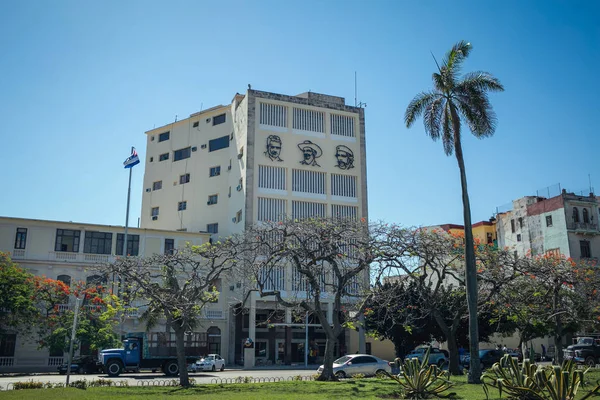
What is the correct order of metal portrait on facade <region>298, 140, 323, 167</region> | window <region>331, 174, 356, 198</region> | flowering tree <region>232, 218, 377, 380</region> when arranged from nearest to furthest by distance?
flowering tree <region>232, 218, 377, 380</region>, metal portrait on facade <region>298, 140, 323, 167</region>, window <region>331, 174, 356, 198</region>

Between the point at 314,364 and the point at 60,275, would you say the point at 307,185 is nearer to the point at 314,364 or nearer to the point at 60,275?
the point at 314,364

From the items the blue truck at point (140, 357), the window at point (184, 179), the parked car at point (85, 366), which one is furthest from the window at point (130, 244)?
the blue truck at point (140, 357)

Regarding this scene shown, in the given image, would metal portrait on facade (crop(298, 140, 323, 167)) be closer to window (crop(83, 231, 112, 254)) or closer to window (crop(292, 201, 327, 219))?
window (crop(292, 201, 327, 219))

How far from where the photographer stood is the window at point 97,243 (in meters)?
49.4

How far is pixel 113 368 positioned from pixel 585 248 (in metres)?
47.2

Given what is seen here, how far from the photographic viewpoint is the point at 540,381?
49.0 feet

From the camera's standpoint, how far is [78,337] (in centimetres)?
3797

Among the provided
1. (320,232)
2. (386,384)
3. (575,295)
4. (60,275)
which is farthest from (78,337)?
(575,295)

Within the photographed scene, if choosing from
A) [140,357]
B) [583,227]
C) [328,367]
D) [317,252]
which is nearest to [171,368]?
[140,357]

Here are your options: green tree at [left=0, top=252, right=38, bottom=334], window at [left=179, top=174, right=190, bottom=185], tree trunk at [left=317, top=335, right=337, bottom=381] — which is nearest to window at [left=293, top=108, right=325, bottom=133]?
window at [left=179, top=174, right=190, bottom=185]

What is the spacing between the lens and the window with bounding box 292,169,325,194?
189ft

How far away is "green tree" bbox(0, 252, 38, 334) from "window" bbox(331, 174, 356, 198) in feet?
98.8

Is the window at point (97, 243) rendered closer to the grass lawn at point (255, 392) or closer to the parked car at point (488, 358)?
the grass lawn at point (255, 392)

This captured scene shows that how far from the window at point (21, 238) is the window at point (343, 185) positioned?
94.3 feet
